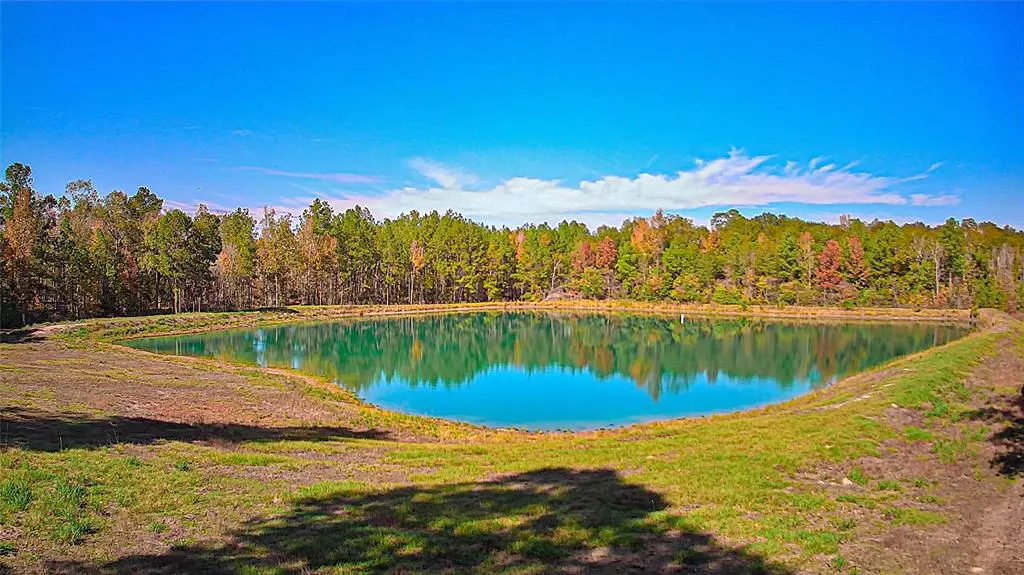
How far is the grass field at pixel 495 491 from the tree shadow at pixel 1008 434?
0.28 feet

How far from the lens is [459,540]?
912 cm

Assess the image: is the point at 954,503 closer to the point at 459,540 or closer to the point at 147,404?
the point at 459,540

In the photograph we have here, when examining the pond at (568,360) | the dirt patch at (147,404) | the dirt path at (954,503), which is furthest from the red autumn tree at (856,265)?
the dirt patch at (147,404)

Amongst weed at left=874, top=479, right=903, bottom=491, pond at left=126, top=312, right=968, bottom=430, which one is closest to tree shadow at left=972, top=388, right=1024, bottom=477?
weed at left=874, top=479, right=903, bottom=491

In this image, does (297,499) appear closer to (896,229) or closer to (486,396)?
(486,396)

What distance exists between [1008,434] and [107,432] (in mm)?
23492

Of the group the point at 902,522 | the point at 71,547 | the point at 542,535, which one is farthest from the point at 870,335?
the point at 71,547

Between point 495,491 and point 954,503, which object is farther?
point 495,491

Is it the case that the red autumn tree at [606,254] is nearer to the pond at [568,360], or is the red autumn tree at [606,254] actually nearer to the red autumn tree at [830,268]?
the pond at [568,360]

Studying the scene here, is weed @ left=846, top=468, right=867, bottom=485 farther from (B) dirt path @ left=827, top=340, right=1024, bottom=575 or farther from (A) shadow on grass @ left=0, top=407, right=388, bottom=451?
(A) shadow on grass @ left=0, top=407, right=388, bottom=451

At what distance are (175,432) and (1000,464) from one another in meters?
20.4

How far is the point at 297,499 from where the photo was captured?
1073 cm

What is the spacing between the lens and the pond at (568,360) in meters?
32.2

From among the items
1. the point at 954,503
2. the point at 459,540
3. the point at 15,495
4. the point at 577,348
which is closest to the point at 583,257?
the point at 577,348
